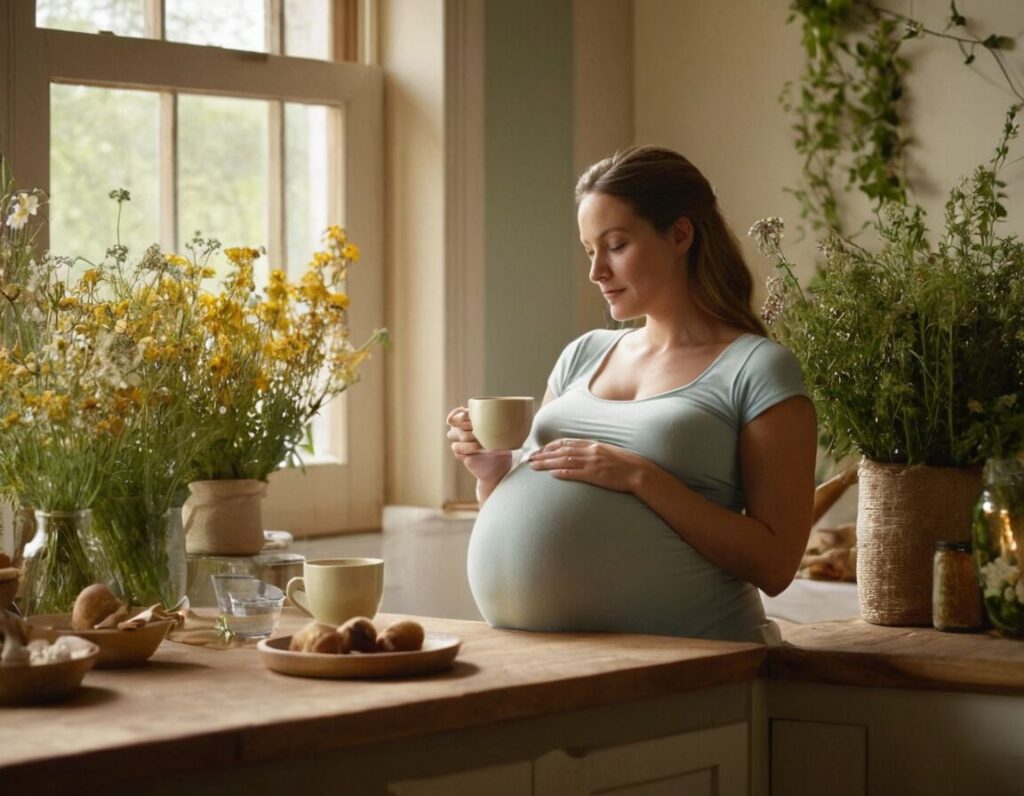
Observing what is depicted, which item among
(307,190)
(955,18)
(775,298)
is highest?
(955,18)

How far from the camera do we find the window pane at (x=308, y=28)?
291 centimetres

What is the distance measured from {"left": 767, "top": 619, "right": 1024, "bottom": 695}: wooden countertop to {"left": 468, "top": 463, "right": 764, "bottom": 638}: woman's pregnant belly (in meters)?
0.12

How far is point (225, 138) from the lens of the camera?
9.24 feet

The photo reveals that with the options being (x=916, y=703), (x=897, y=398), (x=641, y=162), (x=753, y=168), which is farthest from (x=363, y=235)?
(x=916, y=703)

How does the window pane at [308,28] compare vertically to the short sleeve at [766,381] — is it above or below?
above

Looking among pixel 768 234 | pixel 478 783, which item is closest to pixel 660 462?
pixel 768 234

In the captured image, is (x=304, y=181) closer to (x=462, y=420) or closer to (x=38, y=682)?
(x=462, y=420)

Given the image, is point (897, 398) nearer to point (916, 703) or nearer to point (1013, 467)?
point (1013, 467)

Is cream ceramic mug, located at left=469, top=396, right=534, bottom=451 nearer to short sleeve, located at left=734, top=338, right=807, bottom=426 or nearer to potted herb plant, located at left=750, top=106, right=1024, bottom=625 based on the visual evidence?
short sleeve, located at left=734, top=338, right=807, bottom=426

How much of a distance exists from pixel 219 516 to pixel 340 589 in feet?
1.77

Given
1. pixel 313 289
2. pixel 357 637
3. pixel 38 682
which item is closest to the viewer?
pixel 38 682

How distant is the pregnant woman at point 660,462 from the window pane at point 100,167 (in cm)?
105

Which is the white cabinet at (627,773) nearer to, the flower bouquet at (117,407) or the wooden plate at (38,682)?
the wooden plate at (38,682)

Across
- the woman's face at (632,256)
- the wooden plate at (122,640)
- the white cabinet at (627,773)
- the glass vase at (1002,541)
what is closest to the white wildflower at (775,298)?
the woman's face at (632,256)
